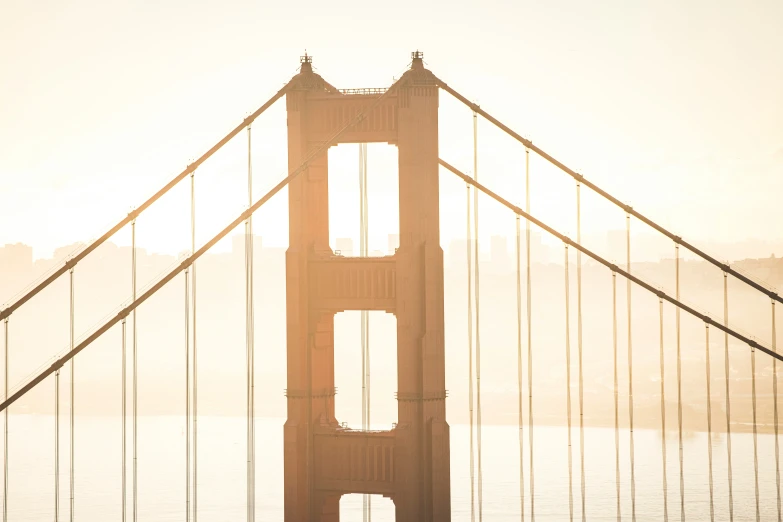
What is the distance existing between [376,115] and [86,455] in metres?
145

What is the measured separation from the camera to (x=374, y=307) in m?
44.8

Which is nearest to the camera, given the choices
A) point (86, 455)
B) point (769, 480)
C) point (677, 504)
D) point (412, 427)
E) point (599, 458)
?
point (412, 427)

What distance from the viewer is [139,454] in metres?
180

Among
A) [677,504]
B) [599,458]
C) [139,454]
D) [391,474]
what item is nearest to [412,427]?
[391,474]

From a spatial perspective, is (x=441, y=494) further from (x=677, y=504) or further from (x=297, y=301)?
(x=677, y=504)

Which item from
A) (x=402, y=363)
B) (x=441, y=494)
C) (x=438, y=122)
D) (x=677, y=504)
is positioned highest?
(x=438, y=122)

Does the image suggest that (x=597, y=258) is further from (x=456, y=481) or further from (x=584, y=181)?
(x=456, y=481)

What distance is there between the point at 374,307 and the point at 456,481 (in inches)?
4145

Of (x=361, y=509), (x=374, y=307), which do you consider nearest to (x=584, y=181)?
(x=374, y=307)

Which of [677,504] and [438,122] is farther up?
[438,122]

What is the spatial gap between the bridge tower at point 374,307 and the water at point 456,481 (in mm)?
69694

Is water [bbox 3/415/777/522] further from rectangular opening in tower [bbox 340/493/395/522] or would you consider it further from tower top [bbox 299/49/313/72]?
tower top [bbox 299/49/313/72]

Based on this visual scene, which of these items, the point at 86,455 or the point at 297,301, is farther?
the point at 86,455

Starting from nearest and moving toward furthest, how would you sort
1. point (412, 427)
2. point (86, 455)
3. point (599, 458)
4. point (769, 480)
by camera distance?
point (412, 427) → point (769, 480) → point (599, 458) → point (86, 455)
